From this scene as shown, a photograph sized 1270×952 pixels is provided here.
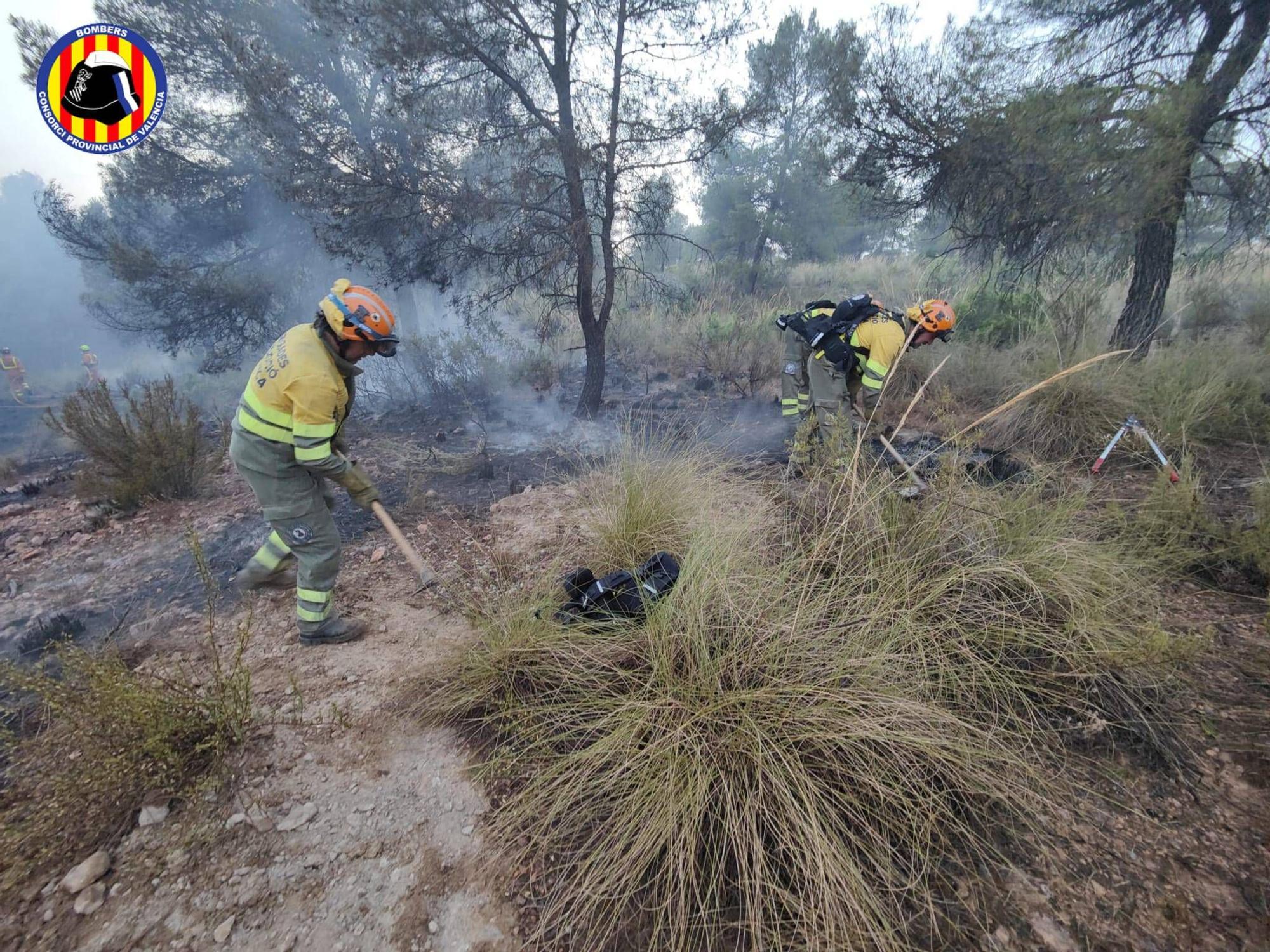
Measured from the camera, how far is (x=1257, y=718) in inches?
68.6

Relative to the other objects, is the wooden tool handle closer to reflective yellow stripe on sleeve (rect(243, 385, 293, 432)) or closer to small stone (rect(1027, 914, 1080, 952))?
reflective yellow stripe on sleeve (rect(243, 385, 293, 432))

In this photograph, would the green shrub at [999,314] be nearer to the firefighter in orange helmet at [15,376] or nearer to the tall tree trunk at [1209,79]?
the tall tree trunk at [1209,79]

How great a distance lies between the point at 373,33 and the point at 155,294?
4594 millimetres

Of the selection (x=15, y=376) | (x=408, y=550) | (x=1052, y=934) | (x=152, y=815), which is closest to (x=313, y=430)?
(x=408, y=550)

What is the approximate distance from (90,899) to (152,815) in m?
0.22

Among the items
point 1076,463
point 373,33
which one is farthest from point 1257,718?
point 373,33

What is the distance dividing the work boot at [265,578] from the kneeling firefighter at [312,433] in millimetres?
264

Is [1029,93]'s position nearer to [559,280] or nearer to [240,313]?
[559,280]

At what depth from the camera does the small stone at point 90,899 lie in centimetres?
132

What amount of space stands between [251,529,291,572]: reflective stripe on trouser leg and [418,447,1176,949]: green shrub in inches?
53.8

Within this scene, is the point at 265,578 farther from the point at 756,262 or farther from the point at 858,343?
the point at 756,262

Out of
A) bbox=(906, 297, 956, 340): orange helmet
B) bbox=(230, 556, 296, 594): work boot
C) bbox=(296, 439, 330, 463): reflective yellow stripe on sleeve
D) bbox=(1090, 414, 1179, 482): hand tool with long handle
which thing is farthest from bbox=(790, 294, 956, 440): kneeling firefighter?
bbox=(230, 556, 296, 594): work boot

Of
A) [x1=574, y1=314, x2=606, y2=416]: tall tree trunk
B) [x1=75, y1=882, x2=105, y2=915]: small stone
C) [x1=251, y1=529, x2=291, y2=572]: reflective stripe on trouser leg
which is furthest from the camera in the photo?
[x1=574, y1=314, x2=606, y2=416]: tall tree trunk

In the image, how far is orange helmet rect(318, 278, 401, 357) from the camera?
2.30 meters
